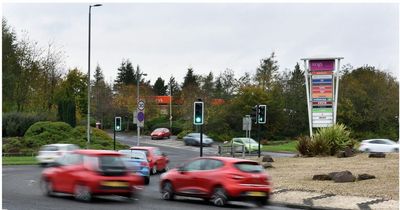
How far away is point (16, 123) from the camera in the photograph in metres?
61.6

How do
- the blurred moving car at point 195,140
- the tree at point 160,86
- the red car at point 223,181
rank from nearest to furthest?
the red car at point 223,181 < the blurred moving car at point 195,140 < the tree at point 160,86

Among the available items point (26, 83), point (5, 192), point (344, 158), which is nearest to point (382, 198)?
point (5, 192)

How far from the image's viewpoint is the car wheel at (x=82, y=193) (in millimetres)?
18344

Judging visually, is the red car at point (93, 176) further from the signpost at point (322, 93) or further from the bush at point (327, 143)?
the signpost at point (322, 93)

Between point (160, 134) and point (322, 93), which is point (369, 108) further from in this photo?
point (322, 93)

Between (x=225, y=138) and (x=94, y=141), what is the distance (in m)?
24.1

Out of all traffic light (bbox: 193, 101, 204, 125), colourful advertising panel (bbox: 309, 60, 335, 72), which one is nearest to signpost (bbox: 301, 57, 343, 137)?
colourful advertising panel (bbox: 309, 60, 335, 72)

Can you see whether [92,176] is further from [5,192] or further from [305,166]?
[305,166]

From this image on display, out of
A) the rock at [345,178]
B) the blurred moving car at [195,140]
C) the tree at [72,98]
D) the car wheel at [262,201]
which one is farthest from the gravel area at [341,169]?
the tree at [72,98]

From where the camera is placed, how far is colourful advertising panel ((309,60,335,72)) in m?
45.8

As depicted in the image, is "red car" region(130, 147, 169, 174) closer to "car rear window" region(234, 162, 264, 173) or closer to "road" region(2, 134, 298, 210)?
"road" region(2, 134, 298, 210)

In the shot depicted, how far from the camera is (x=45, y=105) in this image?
72.9 m

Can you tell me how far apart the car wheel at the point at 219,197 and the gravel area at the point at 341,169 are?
444 centimetres

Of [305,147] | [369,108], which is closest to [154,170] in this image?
[305,147]
